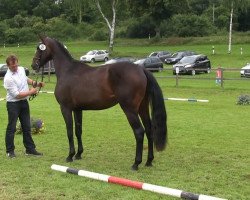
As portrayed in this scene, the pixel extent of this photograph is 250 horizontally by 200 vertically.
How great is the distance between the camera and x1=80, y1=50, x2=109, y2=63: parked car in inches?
1933

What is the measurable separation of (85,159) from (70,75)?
1.65 metres

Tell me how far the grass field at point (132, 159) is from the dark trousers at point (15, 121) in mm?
288

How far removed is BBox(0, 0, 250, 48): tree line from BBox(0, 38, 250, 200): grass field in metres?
39.8

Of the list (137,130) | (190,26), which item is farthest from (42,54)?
(190,26)

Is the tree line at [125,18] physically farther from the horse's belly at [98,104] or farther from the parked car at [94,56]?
the horse's belly at [98,104]

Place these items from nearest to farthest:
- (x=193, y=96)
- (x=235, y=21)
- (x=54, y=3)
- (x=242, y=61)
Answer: (x=193, y=96), (x=242, y=61), (x=235, y=21), (x=54, y=3)

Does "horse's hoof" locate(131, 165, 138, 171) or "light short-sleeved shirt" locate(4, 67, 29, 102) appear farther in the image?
"light short-sleeved shirt" locate(4, 67, 29, 102)

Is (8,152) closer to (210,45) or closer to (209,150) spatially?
(209,150)

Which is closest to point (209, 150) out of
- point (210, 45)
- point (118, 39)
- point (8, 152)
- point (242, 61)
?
point (8, 152)

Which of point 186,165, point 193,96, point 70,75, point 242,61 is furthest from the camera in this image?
point 242,61

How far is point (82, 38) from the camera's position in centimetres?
7675

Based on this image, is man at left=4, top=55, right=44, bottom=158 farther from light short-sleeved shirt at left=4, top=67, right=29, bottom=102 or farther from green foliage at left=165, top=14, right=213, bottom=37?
green foliage at left=165, top=14, right=213, bottom=37

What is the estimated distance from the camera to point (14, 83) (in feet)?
29.0

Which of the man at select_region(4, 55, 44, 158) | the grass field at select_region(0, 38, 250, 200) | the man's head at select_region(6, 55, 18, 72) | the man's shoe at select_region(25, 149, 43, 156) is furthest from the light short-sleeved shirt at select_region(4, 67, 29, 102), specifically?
the grass field at select_region(0, 38, 250, 200)
